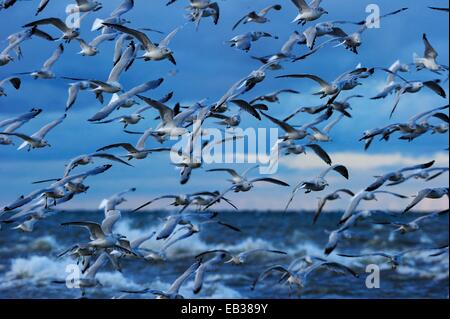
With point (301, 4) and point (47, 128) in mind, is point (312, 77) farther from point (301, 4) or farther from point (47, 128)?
point (47, 128)

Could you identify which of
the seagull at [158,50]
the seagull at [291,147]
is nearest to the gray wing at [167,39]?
the seagull at [158,50]

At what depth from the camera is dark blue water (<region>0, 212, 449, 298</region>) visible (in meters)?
20.0

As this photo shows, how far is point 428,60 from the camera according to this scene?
1452cm

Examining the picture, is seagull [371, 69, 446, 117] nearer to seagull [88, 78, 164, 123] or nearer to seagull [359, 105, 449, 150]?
seagull [359, 105, 449, 150]

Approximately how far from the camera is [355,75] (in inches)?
516

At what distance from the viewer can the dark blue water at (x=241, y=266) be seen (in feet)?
65.8

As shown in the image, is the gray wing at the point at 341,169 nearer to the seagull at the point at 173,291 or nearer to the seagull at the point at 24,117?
the seagull at the point at 173,291

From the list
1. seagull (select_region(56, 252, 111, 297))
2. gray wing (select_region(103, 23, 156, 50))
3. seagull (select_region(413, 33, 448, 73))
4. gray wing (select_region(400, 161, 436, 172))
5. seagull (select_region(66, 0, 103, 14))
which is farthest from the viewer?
seagull (select_region(413, 33, 448, 73))

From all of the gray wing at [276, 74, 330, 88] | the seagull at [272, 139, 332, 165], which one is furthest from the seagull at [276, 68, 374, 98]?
the seagull at [272, 139, 332, 165]

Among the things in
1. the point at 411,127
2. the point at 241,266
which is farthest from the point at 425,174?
the point at 241,266

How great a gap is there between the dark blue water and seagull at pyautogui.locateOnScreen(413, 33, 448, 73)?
2730 mm

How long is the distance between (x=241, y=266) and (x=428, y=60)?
1002cm
